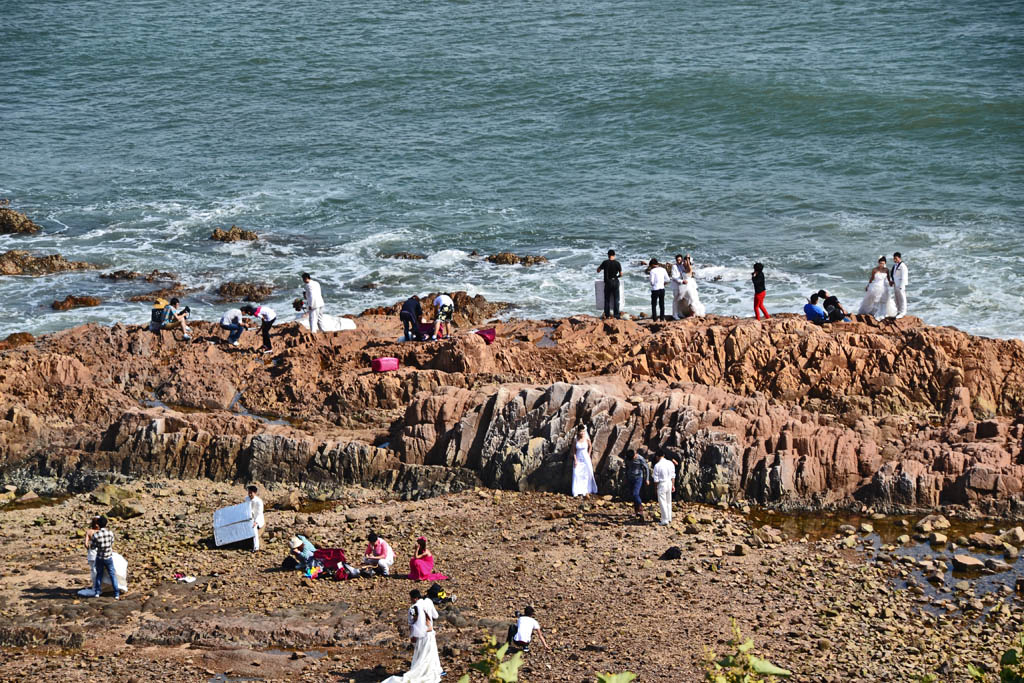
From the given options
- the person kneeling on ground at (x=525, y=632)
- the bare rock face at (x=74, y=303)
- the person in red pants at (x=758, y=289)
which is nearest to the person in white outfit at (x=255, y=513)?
the person kneeling on ground at (x=525, y=632)

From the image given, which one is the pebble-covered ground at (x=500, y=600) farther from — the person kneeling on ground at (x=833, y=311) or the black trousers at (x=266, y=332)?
the person kneeling on ground at (x=833, y=311)

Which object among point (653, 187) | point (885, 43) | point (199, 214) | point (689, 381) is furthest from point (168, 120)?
point (689, 381)

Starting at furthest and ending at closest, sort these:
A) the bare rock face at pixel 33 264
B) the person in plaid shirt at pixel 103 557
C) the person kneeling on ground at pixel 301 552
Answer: the bare rock face at pixel 33 264, the person kneeling on ground at pixel 301 552, the person in plaid shirt at pixel 103 557

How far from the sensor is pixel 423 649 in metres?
14.7

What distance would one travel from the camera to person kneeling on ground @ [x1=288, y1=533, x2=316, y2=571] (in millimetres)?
17812

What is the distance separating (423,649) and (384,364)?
9780mm

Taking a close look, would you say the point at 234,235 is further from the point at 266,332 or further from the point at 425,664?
the point at 425,664

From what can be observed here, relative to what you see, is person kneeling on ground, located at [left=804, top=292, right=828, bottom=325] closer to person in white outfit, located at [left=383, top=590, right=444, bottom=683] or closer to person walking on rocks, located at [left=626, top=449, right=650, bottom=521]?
person walking on rocks, located at [left=626, top=449, right=650, bottom=521]

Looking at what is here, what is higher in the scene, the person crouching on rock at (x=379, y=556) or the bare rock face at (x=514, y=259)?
the bare rock face at (x=514, y=259)

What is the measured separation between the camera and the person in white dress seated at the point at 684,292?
86.6 feet

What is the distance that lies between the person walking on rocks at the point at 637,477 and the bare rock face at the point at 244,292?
638 inches

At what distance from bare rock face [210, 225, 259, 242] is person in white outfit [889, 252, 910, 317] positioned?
19.9 m

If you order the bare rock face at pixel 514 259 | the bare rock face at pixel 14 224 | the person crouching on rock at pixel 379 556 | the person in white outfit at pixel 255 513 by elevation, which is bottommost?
the person crouching on rock at pixel 379 556

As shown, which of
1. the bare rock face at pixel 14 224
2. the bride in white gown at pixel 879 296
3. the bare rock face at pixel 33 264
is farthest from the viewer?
the bare rock face at pixel 14 224
